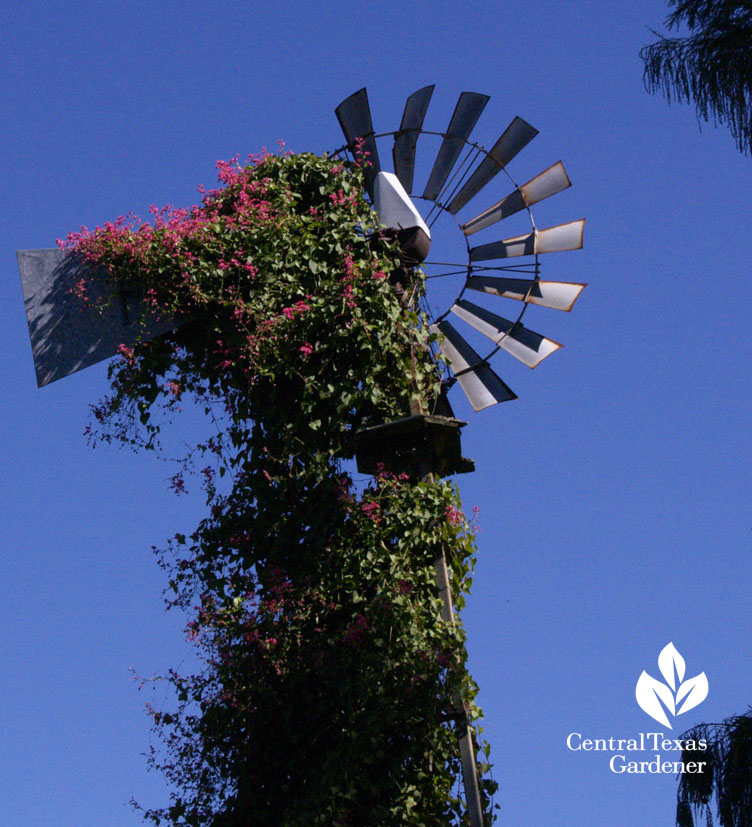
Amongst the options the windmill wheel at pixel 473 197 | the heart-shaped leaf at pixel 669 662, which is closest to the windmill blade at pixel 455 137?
the windmill wheel at pixel 473 197

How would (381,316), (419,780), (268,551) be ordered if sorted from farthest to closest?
(381,316), (268,551), (419,780)

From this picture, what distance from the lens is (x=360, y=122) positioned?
7.31 meters

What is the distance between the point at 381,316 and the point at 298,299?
1.69 ft

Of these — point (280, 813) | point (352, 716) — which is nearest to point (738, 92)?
point (352, 716)

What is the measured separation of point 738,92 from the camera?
600cm

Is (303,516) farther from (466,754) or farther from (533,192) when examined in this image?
(533,192)

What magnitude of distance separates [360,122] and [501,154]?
3.30ft

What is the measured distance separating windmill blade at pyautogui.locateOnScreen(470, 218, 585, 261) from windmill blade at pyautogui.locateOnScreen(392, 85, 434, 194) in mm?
698

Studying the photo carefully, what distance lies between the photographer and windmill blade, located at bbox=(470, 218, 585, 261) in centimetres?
721

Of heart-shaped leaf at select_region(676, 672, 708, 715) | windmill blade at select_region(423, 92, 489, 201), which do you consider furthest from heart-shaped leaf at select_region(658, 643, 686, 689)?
windmill blade at select_region(423, 92, 489, 201)

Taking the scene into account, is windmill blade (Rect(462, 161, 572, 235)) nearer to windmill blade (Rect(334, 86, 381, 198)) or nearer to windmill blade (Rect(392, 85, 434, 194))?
windmill blade (Rect(392, 85, 434, 194))

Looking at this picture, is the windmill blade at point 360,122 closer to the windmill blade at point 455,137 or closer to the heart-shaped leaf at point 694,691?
the windmill blade at point 455,137

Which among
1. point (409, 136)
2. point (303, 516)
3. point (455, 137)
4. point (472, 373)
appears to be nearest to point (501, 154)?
point (455, 137)

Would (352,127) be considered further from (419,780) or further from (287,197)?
(419,780)
